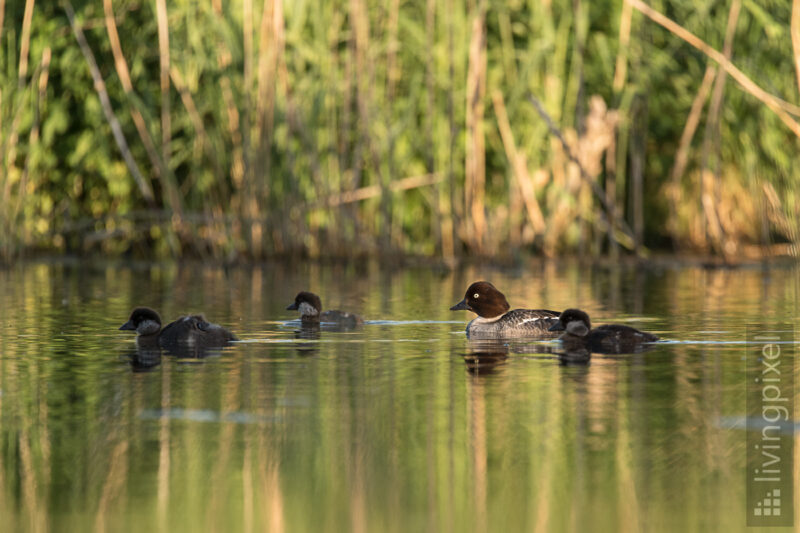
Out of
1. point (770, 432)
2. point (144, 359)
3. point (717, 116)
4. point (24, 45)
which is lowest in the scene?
point (770, 432)

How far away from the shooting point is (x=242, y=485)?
17.5ft

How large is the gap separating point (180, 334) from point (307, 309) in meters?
1.74

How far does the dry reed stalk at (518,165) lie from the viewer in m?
16.4

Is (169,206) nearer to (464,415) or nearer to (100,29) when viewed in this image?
(100,29)

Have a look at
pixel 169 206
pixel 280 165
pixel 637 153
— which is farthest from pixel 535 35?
pixel 169 206

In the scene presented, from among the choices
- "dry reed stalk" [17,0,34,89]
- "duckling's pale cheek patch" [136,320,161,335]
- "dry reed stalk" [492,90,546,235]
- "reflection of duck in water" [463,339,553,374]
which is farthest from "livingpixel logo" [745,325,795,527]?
"dry reed stalk" [17,0,34,89]

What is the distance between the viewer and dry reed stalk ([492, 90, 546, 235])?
1636 centimetres

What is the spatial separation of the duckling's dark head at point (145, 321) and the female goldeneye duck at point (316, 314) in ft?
5.00

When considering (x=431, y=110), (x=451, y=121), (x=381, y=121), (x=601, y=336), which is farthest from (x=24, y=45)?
(x=601, y=336)

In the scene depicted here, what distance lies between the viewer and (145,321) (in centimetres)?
970

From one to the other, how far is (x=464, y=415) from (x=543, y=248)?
405 inches

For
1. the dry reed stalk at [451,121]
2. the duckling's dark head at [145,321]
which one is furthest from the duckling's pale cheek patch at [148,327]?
the dry reed stalk at [451,121]

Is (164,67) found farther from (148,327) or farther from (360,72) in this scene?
(148,327)

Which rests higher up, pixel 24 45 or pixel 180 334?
pixel 24 45
